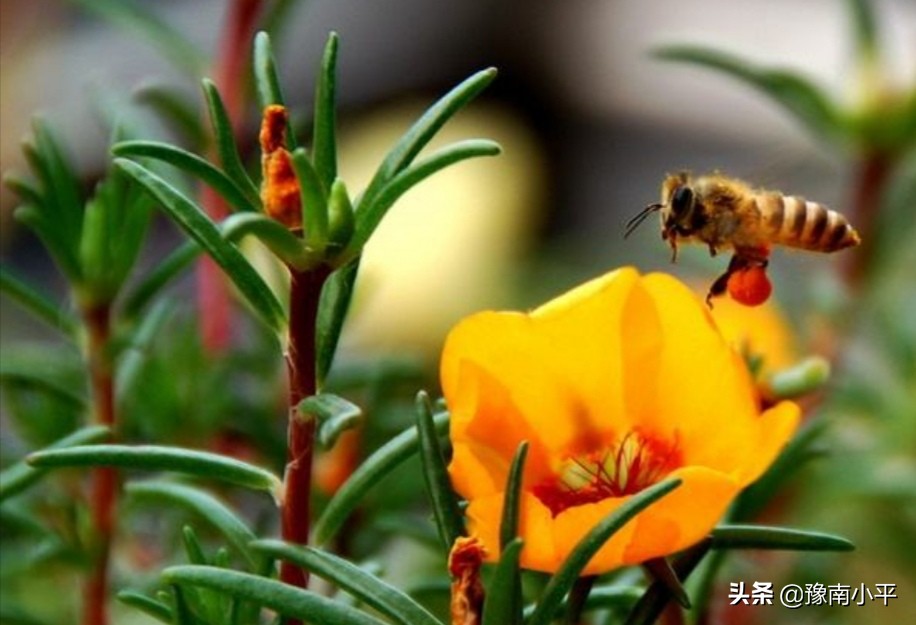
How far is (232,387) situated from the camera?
1.16m

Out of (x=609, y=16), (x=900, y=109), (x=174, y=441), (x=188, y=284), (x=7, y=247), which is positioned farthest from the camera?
(x=609, y=16)

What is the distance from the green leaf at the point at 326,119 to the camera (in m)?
0.66

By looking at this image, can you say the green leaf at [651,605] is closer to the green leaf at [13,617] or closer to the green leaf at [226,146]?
the green leaf at [226,146]

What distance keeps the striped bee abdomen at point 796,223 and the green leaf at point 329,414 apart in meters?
0.27

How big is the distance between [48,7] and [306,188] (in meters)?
2.62

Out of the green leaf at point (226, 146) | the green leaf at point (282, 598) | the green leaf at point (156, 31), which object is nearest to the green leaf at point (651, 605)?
the green leaf at point (282, 598)

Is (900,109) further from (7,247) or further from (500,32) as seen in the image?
(500,32)

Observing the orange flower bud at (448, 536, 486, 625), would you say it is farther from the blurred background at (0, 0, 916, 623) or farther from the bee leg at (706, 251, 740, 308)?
the blurred background at (0, 0, 916, 623)

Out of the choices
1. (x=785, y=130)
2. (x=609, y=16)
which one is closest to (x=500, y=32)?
(x=609, y=16)

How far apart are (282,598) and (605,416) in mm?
157

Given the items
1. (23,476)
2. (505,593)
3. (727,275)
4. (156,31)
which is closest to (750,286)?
(727,275)

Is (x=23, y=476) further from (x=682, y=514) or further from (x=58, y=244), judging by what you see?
(x=682, y=514)

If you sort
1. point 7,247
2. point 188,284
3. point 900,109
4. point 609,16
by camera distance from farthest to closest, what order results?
1. point 609,16
2. point 7,247
3. point 188,284
4. point 900,109

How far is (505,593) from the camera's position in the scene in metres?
0.61
